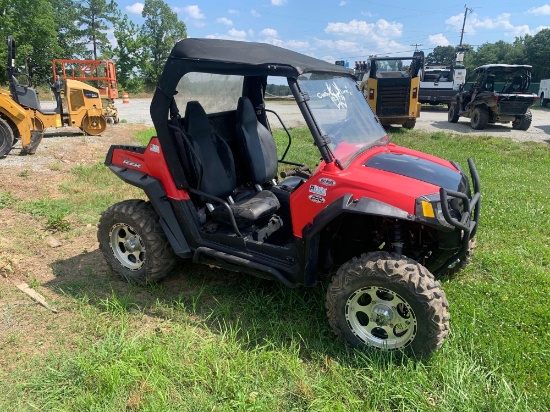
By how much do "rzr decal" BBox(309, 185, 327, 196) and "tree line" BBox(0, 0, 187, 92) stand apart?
107 feet

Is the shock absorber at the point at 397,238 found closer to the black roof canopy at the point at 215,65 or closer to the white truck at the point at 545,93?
the black roof canopy at the point at 215,65

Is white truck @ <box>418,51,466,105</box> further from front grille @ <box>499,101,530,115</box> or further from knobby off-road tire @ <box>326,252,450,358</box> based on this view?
knobby off-road tire @ <box>326,252,450,358</box>

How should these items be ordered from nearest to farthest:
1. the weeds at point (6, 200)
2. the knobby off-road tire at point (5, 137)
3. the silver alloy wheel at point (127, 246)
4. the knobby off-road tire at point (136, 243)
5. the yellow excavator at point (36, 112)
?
the knobby off-road tire at point (136, 243)
the silver alloy wheel at point (127, 246)
the weeds at point (6, 200)
the knobby off-road tire at point (5, 137)
the yellow excavator at point (36, 112)

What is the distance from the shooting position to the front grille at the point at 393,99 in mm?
13078

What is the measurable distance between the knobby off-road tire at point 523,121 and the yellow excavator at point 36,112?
13812mm

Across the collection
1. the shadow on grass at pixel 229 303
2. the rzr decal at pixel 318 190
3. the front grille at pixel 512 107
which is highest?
the rzr decal at pixel 318 190

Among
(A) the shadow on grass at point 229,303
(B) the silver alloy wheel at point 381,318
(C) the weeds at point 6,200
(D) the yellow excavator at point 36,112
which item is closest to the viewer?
(B) the silver alloy wheel at point 381,318

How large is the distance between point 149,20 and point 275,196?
6270 cm

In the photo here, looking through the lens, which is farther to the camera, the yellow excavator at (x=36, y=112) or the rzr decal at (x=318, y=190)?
the yellow excavator at (x=36, y=112)

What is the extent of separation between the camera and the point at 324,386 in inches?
104

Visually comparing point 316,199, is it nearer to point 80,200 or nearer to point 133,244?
point 133,244

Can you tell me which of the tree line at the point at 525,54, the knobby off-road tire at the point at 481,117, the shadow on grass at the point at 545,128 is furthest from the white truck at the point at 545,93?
the knobby off-road tire at the point at 481,117

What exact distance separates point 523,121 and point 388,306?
48.5ft

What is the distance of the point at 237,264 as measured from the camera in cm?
339
